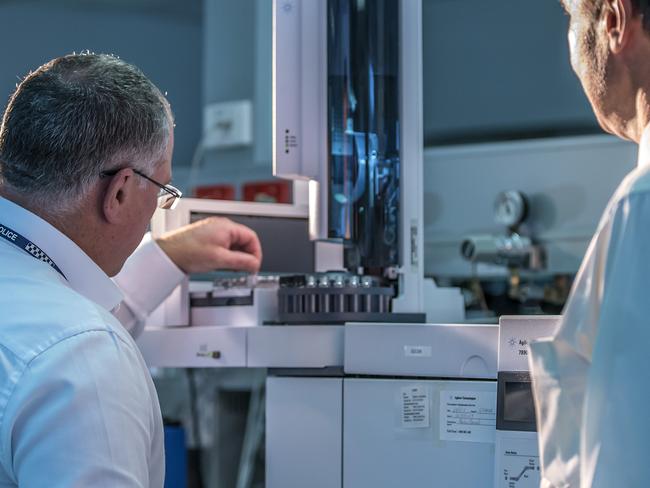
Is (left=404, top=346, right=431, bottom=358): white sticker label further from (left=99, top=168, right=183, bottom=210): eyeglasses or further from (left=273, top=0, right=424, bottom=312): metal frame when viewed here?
(left=99, top=168, right=183, bottom=210): eyeglasses

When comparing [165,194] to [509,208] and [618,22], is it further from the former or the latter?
[509,208]

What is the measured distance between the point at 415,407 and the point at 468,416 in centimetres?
7

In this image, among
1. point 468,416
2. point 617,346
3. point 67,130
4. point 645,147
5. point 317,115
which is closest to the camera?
point 617,346

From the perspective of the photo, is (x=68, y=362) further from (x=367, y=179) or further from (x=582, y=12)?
(x=367, y=179)

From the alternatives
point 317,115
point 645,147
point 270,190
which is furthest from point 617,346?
point 270,190

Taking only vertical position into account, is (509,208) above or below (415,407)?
above

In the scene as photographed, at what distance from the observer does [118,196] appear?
44.1 inches

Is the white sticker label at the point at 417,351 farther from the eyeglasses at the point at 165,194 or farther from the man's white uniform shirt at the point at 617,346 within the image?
the man's white uniform shirt at the point at 617,346

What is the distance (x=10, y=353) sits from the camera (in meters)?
0.90

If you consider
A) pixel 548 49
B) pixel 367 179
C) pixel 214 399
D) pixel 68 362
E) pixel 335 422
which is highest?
pixel 548 49

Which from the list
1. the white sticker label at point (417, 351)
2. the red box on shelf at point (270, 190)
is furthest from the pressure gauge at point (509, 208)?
the white sticker label at point (417, 351)

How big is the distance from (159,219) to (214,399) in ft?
5.09

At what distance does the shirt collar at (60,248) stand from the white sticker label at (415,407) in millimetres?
411

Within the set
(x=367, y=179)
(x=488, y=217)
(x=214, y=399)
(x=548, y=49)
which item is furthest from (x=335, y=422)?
(x=548, y=49)
